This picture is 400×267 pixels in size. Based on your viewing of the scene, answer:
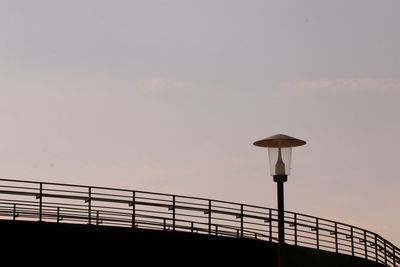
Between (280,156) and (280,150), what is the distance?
0.39ft

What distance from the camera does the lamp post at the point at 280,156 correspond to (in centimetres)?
1803

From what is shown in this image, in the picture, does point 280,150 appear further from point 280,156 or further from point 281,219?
point 281,219

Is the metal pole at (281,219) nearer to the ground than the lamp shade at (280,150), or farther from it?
nearer to the ground

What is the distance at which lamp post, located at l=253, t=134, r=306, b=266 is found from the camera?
18031mm

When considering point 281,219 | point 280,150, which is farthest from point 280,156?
point 281,219

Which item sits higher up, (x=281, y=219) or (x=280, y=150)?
(x=280, y=150)

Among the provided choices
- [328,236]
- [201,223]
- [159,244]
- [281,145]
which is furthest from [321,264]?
[281,145]

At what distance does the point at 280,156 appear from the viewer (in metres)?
18.2

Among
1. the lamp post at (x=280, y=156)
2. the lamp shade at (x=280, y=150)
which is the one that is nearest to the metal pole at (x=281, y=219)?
the lamp post at (x=280, y=156)

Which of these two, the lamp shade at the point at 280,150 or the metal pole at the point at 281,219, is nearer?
the metal pole at the point at 281,219

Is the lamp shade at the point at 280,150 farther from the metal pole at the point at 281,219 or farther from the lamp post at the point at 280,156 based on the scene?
the metal pole at the point at 281,219

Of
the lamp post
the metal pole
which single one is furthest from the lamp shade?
the metal pole

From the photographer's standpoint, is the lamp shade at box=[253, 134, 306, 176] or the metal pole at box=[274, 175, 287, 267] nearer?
the metal pole at box=[274, 175, 287, 267]

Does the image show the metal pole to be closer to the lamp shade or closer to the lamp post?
the lamp post
